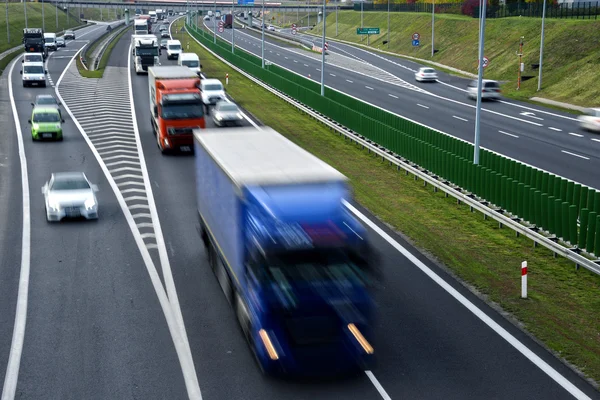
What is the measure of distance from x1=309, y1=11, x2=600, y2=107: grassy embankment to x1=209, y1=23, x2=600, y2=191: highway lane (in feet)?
22.4

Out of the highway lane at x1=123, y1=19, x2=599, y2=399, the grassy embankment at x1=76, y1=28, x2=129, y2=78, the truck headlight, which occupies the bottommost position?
the highway lane at x1=123, y1=19, x2=599, y2=399

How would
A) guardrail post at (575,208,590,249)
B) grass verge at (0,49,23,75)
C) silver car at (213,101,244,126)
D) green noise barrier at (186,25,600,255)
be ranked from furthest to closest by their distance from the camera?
grass verge at (0,49,23,75) < silver car at (213,101,244,126) < green noise barrier at (186,25,600,255) < guardrail post at (575,208,590,249)

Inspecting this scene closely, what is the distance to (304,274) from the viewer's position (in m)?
15.7

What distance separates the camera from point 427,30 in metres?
118

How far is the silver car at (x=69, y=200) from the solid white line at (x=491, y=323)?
384 inches

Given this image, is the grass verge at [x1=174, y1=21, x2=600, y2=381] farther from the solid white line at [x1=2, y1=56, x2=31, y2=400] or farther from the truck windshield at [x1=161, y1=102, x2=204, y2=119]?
the solid white line at [x1=2, y1=56, x2=31, y2=400]

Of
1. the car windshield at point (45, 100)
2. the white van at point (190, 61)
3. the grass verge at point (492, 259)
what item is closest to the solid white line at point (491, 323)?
the grass verge at point (492, 259)

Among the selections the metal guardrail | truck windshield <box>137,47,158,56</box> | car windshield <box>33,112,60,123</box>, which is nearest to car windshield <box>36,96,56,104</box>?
car windshield <box>33,112,60,123</box>

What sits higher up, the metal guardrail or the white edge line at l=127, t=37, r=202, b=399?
the metal guardrail

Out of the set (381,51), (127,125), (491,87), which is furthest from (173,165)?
(381,51)

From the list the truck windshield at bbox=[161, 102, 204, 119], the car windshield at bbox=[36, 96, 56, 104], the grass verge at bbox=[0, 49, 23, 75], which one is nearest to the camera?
the truck windshield at bbox=[161, 102, 204, 119]

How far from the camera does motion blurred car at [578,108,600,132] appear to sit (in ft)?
167

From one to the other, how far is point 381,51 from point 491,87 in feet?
175

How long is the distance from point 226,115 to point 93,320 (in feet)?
104
